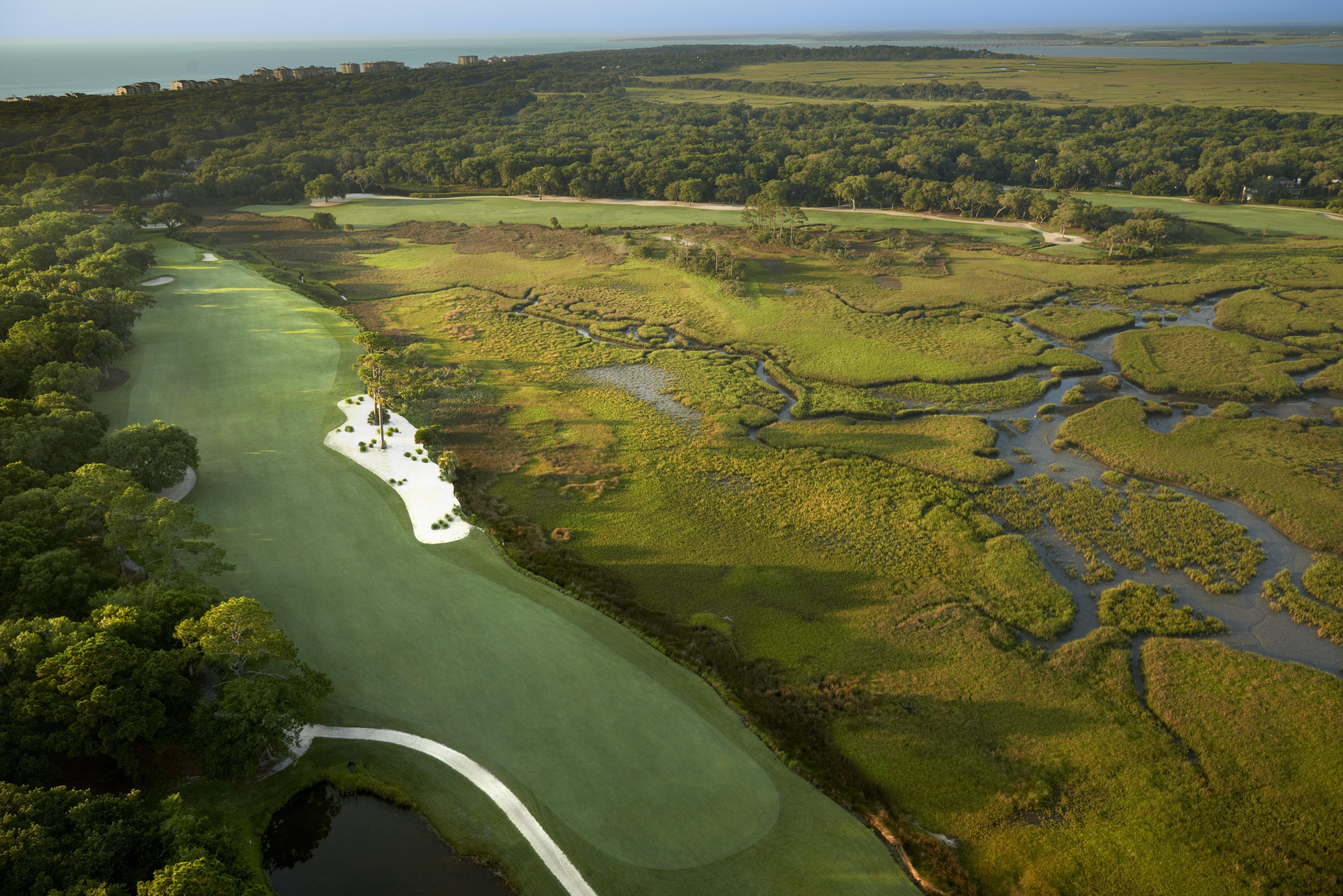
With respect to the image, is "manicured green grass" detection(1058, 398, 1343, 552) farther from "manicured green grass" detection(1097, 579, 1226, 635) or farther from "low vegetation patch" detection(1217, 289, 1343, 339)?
"low vegetation patch" detection(1217, 289, 1343, 339)

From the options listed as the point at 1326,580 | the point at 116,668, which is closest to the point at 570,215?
the point at 116,668

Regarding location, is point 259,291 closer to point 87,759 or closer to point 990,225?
point 87,759

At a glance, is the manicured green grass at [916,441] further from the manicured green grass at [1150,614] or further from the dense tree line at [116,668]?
the dense tree line at [116,668]

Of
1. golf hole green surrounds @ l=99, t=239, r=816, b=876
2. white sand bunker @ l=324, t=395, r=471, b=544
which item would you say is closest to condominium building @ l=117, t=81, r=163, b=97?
golf hole green surrounds @ l=99, t=239, r=816, b=876

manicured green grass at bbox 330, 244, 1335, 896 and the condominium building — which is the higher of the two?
the condominium building

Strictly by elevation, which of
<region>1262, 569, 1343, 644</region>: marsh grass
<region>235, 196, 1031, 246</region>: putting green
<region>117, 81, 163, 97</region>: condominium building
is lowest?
<region>1262, 569, 1343, 644</region>: marsh grass

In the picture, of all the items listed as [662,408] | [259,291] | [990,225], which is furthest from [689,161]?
A: [662,408]

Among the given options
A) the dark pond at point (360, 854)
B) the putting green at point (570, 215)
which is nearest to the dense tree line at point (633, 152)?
the putting green at point (570, 215)
